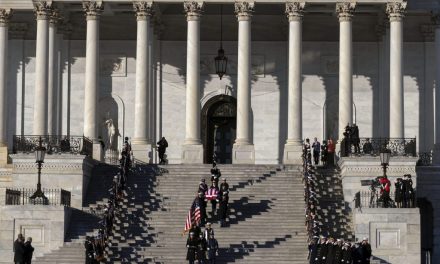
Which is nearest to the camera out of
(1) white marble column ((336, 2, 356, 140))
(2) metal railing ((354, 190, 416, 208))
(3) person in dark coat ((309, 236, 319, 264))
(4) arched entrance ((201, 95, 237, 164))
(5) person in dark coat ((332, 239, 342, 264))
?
(5) person in dark coat ((332, 239, 342, 264))

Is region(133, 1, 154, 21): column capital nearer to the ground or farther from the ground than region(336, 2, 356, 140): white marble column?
farther from the ground

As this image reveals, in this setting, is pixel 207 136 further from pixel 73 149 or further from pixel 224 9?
pixel 73 149

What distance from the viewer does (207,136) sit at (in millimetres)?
88750

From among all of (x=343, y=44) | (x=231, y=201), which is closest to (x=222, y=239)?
(x=231, y=201)

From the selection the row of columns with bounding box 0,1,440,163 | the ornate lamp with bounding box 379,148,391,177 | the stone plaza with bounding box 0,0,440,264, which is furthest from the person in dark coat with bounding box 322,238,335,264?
the row of columns with bounding box 0,1,440,163

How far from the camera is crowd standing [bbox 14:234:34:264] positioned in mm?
65625

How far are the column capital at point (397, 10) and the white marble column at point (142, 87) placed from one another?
11793 millimetres

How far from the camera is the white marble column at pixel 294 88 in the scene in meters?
80.9

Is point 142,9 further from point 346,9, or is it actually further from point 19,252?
point 19,252

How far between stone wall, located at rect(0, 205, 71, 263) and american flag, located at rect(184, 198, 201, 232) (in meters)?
5.55

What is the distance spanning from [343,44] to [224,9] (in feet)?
28.3

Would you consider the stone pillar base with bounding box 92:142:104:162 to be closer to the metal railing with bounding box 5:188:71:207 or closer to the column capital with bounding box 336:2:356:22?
the metal railing with bounding box 5:188:71:207

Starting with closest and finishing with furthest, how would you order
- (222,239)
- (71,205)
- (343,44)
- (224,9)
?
(222,239), (71,205), (343,44), (224,9)

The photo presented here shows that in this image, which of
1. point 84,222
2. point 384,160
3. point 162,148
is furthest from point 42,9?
point 384,160
